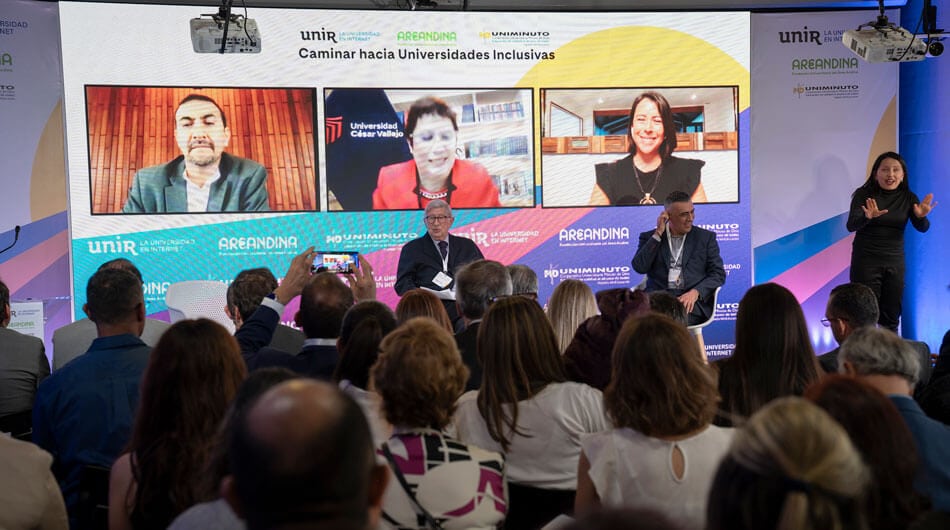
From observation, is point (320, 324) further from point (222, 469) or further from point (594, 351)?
point (222, 469)

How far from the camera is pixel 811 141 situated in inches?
349

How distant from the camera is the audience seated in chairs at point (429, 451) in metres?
2.28

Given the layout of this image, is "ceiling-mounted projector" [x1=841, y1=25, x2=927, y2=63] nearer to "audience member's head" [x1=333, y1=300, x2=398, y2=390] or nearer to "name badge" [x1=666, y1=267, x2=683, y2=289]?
"name badge" [x1=666, y1=267, x2=683, y2=289]

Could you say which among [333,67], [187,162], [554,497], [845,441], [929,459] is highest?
[333,67]

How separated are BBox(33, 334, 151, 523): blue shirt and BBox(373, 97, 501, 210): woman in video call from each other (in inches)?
203

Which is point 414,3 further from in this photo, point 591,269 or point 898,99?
point 898,99

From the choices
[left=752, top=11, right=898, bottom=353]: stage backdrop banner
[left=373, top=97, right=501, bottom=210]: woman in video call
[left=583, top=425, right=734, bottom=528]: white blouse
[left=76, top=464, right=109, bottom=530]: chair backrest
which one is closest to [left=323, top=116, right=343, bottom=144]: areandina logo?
[left=373, top=97, right=501, bottom=210]: woman in video call

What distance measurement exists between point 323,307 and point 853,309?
2364mm

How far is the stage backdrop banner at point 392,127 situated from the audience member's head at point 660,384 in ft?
18.7

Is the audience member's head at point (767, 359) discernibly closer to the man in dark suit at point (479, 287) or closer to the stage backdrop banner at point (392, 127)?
the man in dark suit at point (479, 287)

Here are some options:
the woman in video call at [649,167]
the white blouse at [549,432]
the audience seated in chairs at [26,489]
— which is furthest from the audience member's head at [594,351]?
the woman in video call at [649,167]

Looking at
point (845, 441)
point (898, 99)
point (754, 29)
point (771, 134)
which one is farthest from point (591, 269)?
point (845, 441)

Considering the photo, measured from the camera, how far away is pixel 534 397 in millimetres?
3072

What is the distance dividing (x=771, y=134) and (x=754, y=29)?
1030mm
